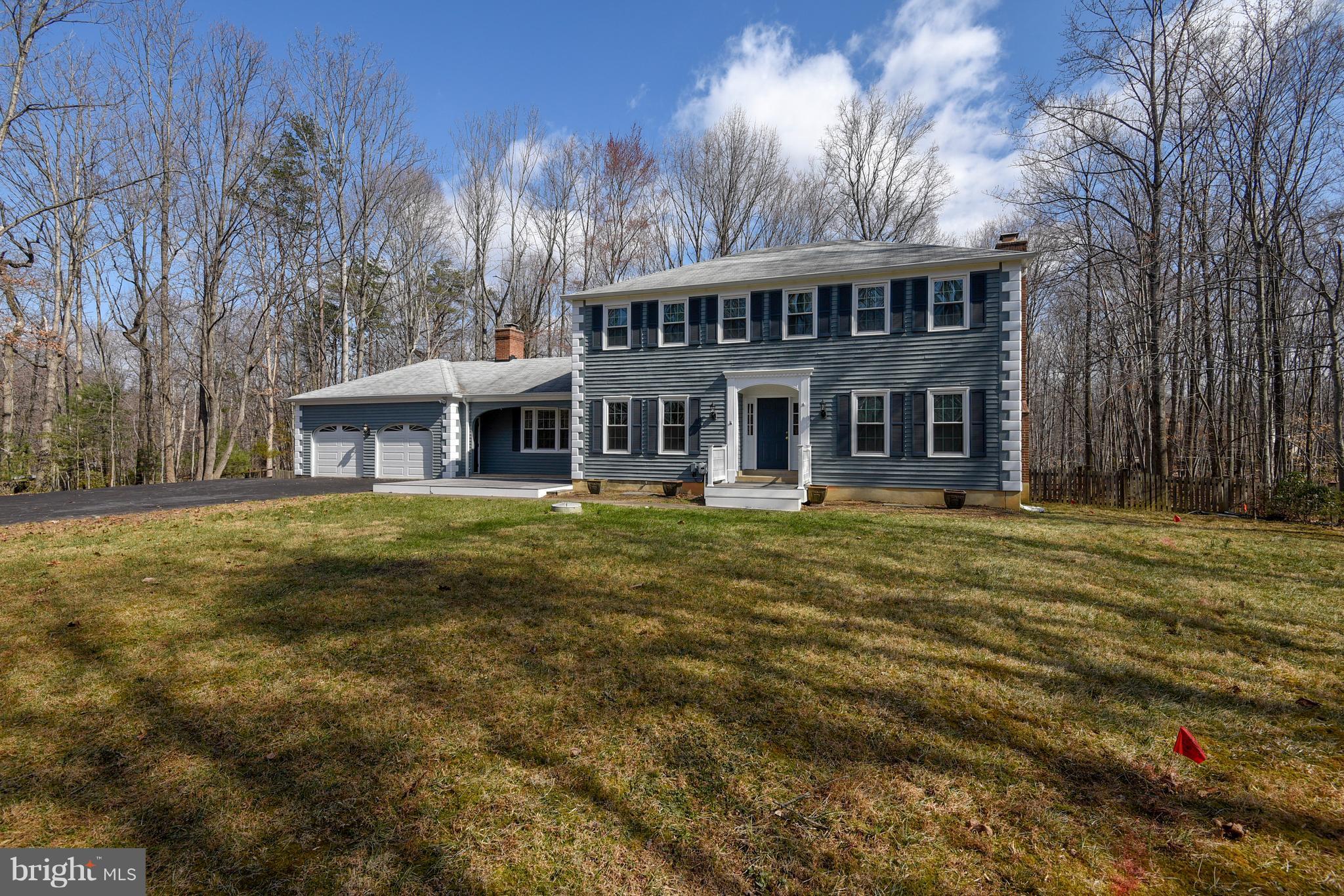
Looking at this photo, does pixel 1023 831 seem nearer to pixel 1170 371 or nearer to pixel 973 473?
pixel 973 473

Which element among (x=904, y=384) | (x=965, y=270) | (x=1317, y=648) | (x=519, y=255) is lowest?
(x=1317, y=648)

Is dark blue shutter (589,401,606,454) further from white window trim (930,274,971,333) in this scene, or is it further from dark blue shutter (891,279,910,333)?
white window trim (930,274,971,333)

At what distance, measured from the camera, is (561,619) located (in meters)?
4.97

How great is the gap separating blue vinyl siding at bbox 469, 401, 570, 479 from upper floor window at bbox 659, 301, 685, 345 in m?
4.67

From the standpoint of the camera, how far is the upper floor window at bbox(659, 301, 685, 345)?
15.7 m

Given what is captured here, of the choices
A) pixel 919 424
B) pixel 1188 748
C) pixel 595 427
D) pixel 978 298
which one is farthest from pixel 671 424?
pixel 1188 748

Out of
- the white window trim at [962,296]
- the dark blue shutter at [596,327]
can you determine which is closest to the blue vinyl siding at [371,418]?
the dark blue shutter at [596,327]

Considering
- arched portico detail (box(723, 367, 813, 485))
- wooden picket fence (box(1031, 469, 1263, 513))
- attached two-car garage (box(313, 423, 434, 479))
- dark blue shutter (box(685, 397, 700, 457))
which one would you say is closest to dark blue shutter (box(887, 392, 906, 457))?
arched portico detail (box(723, 367, 813, 485))

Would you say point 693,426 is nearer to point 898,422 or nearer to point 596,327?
point 596,327

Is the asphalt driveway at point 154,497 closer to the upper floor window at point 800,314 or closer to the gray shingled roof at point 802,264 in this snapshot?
the gray shingled roof at point 802,264

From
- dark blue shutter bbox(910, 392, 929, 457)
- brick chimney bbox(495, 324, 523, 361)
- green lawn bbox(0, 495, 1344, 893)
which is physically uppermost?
brick chimney bbox(495, 324, 523, 361)

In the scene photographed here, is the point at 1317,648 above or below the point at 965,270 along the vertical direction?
below

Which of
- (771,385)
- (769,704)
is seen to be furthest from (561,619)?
(771,385)

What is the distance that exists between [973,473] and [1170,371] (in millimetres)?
7583
